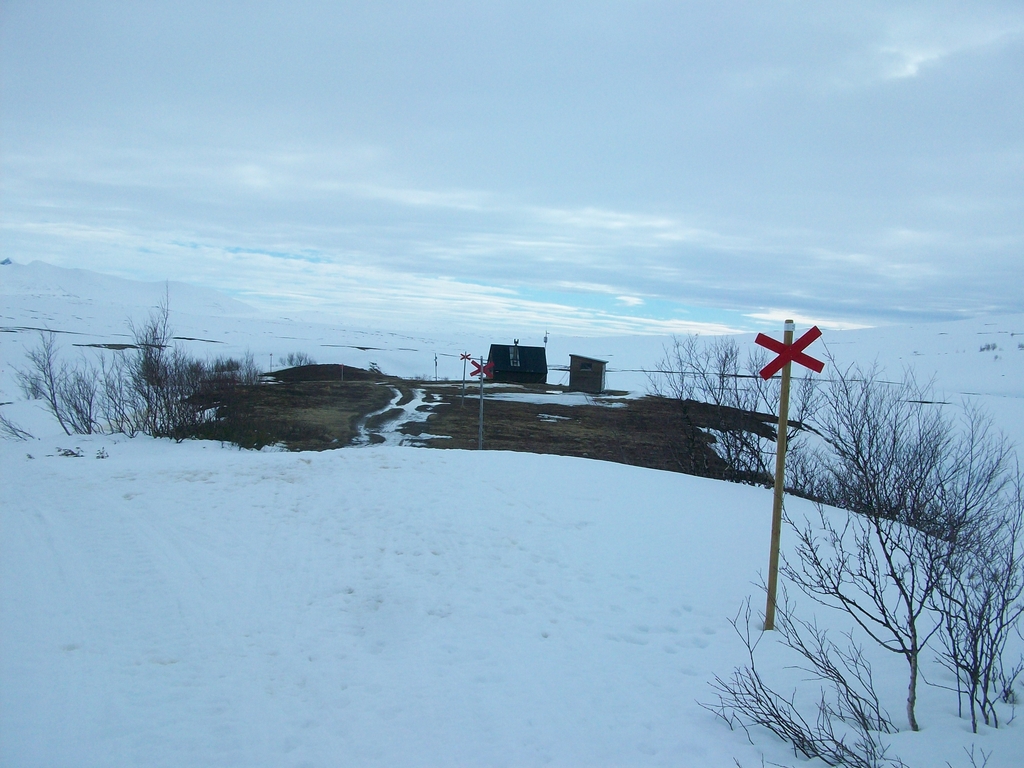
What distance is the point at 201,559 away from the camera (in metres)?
7.36

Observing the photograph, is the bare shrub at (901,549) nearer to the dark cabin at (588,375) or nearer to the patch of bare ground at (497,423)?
the patch of bare ground at (497,423)

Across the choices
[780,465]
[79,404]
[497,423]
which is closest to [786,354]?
[780,465]

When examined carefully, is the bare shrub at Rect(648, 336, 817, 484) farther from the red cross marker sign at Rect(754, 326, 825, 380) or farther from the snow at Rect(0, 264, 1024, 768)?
the red cross marker sign at Rect(754, 326, 825, 380)

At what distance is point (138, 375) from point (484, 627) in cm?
1648

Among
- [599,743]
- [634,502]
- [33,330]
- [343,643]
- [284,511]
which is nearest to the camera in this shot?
[599,743]

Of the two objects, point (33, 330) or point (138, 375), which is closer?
point (138, 375)

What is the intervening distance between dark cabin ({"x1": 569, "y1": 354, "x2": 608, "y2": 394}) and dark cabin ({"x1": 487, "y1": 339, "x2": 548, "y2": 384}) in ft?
21.2

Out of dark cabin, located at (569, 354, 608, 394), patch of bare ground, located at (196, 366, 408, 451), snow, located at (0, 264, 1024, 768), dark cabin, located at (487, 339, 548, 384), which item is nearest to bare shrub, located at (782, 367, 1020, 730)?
snow, located at (0, 264, 1024, 768)

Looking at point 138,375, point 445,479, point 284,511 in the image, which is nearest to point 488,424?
point 138,375

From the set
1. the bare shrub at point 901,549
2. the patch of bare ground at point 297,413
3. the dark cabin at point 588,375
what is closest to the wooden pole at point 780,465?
the bare shrub at point 901,549

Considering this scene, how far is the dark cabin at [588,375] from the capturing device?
38.8 m

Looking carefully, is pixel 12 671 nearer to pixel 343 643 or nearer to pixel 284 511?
pixel 343 643

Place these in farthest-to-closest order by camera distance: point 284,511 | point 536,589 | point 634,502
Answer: point 634,502
point 284,511
point 536,589

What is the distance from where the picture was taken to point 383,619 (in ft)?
20.6
